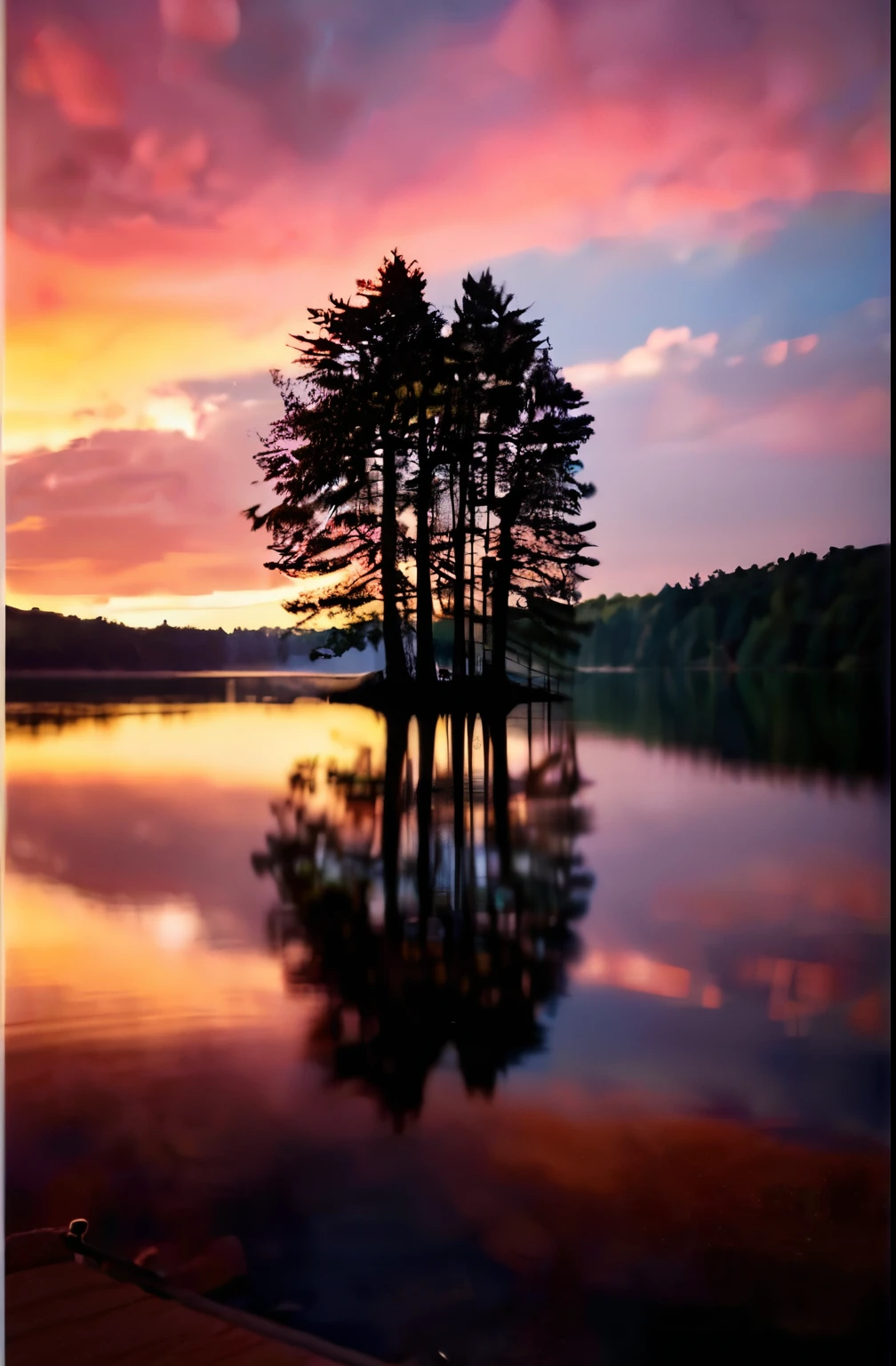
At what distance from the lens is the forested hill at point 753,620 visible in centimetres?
220

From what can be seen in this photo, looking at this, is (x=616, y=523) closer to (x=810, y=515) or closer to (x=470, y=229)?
(x=810, y=515)

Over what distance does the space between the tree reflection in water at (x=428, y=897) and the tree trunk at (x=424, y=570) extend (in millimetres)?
182

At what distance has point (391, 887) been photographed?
2.53 metres

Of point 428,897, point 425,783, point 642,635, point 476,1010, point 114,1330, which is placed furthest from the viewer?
point 425,783

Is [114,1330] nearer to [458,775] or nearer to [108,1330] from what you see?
[108,1330]

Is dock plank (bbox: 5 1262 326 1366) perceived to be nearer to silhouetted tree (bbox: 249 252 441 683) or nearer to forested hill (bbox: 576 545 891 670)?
silhouetted tree (bbox: 249 252 441 683)

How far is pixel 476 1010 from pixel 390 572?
125cm

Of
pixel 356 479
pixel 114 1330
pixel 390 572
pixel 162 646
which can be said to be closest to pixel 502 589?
pixel 390 572

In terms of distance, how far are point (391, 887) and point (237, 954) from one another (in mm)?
452

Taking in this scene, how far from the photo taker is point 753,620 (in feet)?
8.30

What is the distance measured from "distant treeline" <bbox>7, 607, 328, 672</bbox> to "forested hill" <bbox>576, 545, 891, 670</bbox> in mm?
872

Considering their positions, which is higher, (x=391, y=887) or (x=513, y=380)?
(x=513, y=380)

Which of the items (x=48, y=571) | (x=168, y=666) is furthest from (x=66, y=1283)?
(x=48, y=571)

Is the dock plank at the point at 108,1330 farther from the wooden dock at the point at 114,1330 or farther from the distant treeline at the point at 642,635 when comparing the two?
the distant treeline at the point at 642,635
